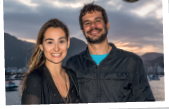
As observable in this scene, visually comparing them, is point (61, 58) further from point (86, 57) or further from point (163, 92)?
point (163, 92)

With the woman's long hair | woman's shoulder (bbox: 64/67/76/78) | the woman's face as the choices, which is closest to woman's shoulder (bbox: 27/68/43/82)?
the woman's long hair

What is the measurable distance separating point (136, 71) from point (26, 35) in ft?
5.68

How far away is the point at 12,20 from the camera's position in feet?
8.02

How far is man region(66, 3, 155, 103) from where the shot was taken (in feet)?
7.28

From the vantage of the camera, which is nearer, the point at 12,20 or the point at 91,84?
the point at 91,84

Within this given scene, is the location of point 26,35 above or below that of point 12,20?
below

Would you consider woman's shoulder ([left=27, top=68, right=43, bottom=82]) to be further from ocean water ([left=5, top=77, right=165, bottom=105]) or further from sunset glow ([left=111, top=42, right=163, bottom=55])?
sunset glow ([left=111, top=42, right=163, bottom=55])

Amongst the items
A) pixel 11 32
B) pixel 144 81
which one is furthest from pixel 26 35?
pixel 144 81

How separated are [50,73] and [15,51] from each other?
34.8 inches

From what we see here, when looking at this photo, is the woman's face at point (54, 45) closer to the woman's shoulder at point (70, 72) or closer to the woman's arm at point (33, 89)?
the woman's shoulder at point (70, 72)

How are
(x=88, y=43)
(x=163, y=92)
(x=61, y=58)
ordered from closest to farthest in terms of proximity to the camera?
(x=61, y=58), (x=88, y=43), (x=163, y=92)

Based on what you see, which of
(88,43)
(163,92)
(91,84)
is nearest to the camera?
(91,84)

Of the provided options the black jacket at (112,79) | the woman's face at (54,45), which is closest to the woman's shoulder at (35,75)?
the woman's face at (54,45)

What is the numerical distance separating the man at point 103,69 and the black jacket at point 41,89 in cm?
40
